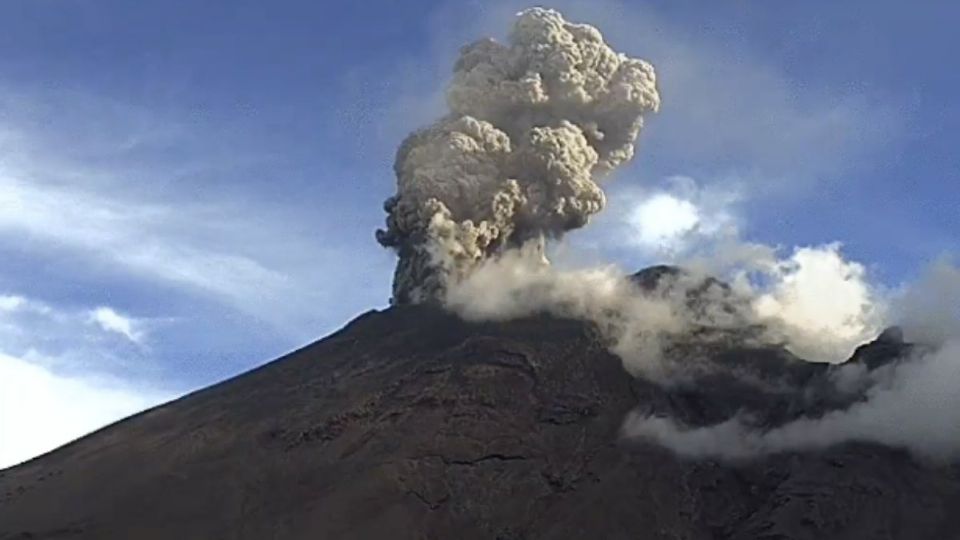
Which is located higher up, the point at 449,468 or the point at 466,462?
the point at 466,462

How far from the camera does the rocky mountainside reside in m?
80.4

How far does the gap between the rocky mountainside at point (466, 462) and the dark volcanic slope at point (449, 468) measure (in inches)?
4.9

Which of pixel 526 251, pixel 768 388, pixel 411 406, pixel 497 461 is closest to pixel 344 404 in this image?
pixel 411 406

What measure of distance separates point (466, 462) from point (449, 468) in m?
1.24

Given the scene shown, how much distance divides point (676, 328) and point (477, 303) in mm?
13401

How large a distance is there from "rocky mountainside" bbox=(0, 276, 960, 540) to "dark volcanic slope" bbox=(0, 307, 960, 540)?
12 cm

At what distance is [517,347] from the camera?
322ft

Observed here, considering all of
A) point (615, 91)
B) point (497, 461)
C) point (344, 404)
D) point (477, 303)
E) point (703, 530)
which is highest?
point (615, 91)

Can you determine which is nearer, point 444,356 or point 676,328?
point 444,356

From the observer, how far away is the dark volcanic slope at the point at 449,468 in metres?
80.4

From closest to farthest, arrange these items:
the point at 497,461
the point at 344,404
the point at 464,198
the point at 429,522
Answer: the point at 429,522, the point at 497,461, the point at 344,404, the point at 464,198

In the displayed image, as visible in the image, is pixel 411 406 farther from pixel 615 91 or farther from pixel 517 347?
pixel 615 91

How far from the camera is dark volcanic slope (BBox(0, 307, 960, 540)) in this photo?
80.4 meters

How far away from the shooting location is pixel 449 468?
8569 centimetres
